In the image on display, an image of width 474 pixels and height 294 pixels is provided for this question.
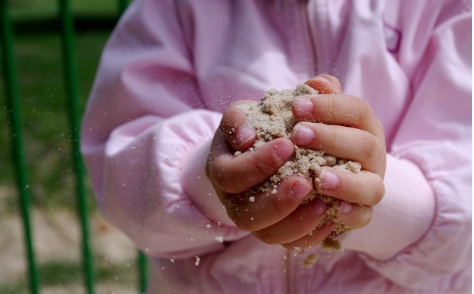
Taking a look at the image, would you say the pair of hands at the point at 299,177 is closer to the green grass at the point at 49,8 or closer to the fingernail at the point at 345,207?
the fingernail at the point at 345,207

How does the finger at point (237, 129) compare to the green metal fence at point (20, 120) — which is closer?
the finger at point (237, 129)

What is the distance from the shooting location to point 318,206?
0.35 metres

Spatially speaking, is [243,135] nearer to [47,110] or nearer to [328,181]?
[328,181]

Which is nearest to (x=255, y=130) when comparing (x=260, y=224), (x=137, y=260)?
(x=260, y=224)

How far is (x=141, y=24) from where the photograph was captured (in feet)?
2.07

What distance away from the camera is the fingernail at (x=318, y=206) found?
0.35 m

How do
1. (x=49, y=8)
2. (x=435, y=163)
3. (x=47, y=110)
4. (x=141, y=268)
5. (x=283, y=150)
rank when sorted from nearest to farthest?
(x=283, y=150) → (x=435, y=163) → (x=47, y=110) → (x=141, y=268) → (x=49, y=8)

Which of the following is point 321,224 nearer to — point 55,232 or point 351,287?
point 351,287

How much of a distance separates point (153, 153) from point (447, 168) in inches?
11.6

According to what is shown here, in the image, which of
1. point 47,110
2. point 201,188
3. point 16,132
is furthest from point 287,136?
point 16,132

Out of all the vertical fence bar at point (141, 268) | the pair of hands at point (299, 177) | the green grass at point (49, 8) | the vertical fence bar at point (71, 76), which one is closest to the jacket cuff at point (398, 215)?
the pair of hands at point (299, 177)

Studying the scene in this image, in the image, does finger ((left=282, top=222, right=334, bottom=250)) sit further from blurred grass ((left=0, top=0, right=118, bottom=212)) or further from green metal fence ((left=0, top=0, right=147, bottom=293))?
green metal fence ((left=0, top=0, right=147, bottom=293))

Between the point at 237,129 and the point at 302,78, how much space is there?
0.39 feet

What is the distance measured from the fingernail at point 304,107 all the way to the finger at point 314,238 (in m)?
0.08
